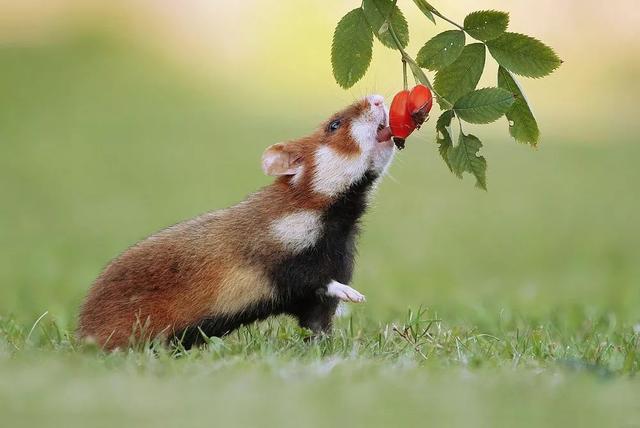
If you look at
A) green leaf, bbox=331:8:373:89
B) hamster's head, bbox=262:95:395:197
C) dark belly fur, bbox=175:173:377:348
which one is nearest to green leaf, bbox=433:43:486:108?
green leaf, bbox=331:8:373:89

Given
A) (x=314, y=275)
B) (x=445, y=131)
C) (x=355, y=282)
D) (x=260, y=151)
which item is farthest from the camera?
(x=260, y=151)

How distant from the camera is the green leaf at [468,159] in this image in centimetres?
551

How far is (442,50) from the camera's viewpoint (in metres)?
5.32

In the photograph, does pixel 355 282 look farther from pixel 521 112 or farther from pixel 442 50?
pixel 442 50

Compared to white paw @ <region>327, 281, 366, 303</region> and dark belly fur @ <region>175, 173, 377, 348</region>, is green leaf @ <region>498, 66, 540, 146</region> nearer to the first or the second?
dark belly fur @ <region>175, 173, 377, 348</region>

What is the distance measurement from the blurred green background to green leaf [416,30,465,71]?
A: 1.07 metres

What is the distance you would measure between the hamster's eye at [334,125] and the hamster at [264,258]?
3 cm

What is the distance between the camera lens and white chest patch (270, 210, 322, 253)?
571 centimetres

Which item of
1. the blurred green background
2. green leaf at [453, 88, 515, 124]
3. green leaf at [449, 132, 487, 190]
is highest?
green leaf at [453, 88, 515, 124]

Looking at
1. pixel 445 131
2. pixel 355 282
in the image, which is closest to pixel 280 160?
pixel 445 131

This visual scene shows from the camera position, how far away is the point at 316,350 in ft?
17.6

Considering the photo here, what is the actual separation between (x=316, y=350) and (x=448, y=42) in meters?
1.57

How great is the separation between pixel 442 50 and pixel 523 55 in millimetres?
373

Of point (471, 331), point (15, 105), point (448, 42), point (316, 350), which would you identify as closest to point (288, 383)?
point (316, 350)
